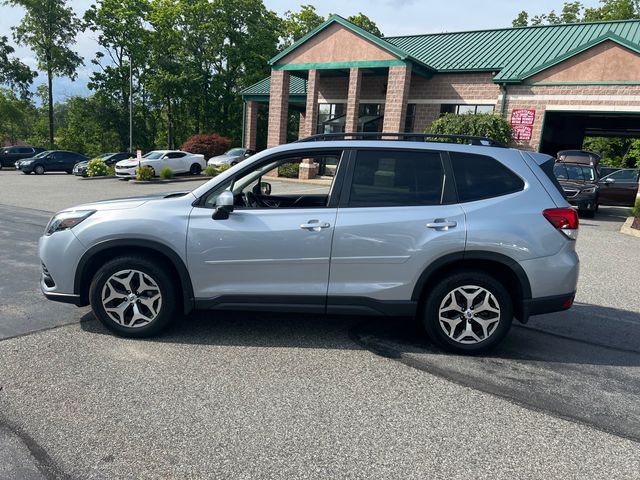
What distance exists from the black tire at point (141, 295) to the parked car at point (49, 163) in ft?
102

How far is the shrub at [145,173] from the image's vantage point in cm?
2393

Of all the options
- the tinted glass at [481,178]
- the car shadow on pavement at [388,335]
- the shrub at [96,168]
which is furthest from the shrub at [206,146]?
the tinted glass at [481,178]

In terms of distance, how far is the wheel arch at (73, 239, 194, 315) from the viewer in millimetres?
4219

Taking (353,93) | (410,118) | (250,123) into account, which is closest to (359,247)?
(353,93)

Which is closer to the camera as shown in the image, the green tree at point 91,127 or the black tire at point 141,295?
the black tire at point 141,295

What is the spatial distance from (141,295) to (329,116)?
25.2 m

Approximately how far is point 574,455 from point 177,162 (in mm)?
26491

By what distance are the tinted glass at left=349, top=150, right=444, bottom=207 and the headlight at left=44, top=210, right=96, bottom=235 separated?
7.82 ft

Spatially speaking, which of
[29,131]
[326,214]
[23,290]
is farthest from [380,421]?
[29,131]

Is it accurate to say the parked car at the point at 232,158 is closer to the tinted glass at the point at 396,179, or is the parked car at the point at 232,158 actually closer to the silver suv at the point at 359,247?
the silver suv at the point at 359,247

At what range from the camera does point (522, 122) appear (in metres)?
20.8

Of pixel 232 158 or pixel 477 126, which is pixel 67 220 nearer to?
pixel 477 126

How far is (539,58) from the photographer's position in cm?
2169

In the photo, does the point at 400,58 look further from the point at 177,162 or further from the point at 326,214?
the point at 326,214
